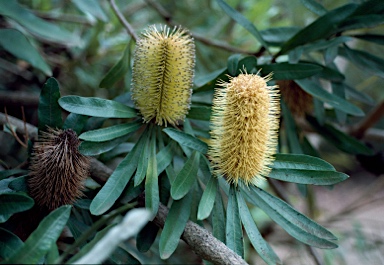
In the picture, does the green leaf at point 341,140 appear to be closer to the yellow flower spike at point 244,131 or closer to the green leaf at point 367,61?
the green leaf at point 367,61

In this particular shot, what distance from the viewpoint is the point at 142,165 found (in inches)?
26.4

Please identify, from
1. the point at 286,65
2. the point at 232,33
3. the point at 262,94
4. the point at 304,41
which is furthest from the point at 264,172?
the point at 232,33

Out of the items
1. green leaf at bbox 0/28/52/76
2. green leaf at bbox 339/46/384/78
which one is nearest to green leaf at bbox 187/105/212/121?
green leaf at bbox 0/28/52/76

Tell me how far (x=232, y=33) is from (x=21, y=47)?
3.23ft

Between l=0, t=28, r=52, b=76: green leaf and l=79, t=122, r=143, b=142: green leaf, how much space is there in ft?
0.37

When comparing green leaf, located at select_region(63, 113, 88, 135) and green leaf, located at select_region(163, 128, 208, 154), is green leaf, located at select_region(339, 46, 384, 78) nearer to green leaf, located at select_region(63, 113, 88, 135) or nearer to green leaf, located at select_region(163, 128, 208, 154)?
green leaf, located at select_region(163, 128, 208, 154)

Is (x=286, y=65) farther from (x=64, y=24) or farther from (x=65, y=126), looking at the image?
(x=64, y=24)

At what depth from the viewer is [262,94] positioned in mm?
619

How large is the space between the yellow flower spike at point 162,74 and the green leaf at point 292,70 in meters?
0.19

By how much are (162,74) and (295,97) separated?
0.41 m

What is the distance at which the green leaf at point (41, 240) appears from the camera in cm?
48

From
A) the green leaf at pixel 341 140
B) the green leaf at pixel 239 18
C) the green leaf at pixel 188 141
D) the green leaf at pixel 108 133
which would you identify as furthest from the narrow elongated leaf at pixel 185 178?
the green leaf at pixel 341 140

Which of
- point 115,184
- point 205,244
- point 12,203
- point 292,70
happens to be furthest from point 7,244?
point 292,70

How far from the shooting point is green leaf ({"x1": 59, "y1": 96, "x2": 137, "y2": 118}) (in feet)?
2.15
